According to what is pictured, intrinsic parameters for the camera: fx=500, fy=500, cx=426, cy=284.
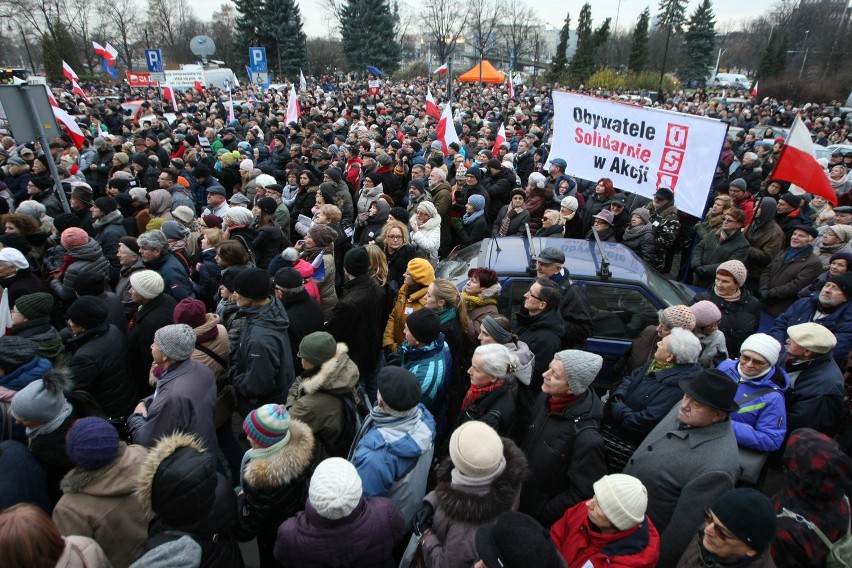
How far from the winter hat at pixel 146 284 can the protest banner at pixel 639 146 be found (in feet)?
20.9

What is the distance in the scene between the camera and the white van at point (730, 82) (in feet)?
163

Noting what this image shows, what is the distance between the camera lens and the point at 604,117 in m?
7.80

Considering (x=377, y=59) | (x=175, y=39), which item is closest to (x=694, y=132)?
(x=377, y=59)

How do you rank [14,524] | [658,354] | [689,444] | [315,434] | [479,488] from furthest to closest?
[658,354], [315,434], [689,444], [479,488], [14,524]

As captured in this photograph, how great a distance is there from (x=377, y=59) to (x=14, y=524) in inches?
2131

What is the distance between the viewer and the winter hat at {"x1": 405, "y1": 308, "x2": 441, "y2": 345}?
3.57 metres

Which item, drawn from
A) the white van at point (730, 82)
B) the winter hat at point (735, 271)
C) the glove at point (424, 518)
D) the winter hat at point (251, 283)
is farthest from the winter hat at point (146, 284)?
the white van at point (730, 82)

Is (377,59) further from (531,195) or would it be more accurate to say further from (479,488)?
(479,488)

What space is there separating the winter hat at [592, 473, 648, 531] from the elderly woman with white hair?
3.85 ft

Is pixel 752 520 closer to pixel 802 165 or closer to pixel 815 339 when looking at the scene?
pixel 815 339

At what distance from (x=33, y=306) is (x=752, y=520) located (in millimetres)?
4638

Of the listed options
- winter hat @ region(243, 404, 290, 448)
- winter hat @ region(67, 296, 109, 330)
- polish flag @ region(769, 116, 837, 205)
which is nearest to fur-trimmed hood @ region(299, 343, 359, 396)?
winter hat @ region(243, 404, 290, 448)

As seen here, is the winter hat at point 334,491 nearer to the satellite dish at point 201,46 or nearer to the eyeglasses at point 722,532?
the eyeglasses at point 722,532

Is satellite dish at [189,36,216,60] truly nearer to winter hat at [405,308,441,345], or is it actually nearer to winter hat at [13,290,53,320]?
winter hat at [13,290,53,320]
